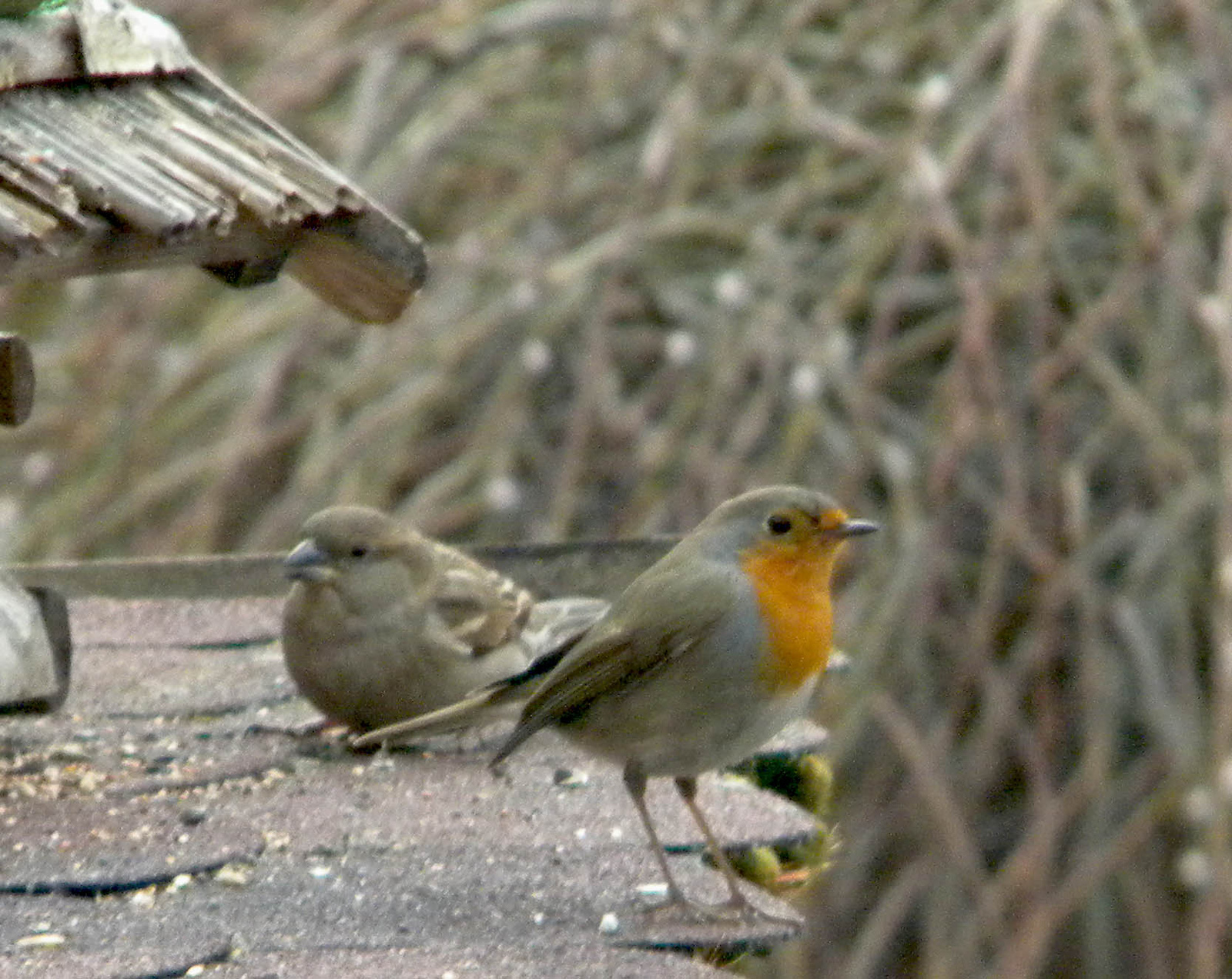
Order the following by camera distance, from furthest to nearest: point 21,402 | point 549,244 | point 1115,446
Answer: point 549,244 → point 1115,446 → point 21,402

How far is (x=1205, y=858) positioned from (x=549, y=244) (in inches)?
108

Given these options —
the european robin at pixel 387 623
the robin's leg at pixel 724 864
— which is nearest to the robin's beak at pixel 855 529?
the robin's leg at pixel 724 864

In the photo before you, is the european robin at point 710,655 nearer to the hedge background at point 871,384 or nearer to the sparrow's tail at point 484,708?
the sparrow's tail at point 484,708

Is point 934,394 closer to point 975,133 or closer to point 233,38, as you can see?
point 975,133

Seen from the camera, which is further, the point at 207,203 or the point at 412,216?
the point at 412,216

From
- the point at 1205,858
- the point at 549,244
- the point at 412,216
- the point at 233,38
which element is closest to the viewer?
the point at 1205,858

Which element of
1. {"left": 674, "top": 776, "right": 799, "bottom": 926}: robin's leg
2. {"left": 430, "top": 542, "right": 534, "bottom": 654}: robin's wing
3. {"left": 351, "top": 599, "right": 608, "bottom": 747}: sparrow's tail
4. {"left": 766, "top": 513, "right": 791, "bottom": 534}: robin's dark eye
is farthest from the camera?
{"left": 430, "top": 542, "right": 534, "bottom": 654}: robin's wing

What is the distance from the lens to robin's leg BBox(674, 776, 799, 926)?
284 cm

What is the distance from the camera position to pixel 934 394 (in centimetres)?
718

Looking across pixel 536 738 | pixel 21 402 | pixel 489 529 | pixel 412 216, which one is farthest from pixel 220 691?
pixel 412 216

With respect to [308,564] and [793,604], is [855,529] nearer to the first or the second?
[793,604]

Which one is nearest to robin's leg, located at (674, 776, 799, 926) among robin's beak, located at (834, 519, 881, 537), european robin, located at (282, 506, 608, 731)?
robin's beak, located at (834, 519, 881, 537)

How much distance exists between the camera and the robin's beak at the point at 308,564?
4039 mm

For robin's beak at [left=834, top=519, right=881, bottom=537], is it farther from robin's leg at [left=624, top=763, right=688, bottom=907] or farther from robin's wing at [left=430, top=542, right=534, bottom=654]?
robin's wing at [left=430, top=542, right=534, bottom=654]
